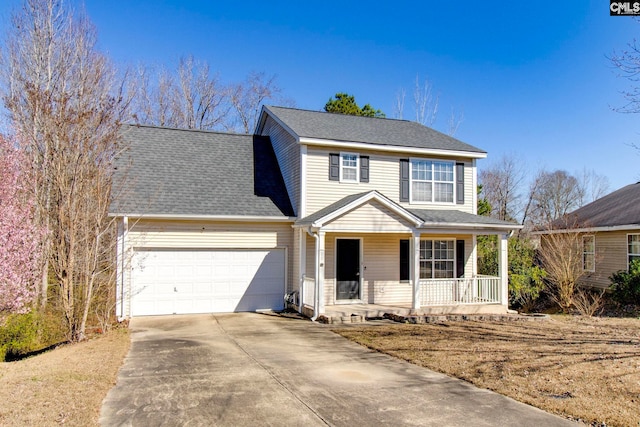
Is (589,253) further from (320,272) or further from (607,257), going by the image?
(320,272)

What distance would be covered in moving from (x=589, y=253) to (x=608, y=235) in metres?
1.28

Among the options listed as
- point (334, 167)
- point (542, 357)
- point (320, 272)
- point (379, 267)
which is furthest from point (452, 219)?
point (542, 357)

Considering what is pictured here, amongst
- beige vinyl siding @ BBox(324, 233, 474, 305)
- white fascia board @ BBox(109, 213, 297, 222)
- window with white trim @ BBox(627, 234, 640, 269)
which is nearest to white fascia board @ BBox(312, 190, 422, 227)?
beige vinyl siding @ BBox(324, 233, 474, 305)

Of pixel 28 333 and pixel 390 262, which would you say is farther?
pixel 390 262

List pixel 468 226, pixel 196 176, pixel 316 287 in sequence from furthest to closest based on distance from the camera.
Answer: pixel 196 176 → pixel 468 226 → pixel 316 287

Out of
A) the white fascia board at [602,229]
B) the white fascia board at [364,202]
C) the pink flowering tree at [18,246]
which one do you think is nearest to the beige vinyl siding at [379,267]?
the white fascia board at [364,202]

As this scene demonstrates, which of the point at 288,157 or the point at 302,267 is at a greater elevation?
the point at 288,157

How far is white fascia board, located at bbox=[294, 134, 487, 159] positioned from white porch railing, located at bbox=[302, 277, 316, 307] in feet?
14.3

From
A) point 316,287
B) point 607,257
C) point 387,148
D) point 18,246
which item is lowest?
point 316,287

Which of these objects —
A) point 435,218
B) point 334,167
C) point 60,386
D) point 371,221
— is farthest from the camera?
point 334,167

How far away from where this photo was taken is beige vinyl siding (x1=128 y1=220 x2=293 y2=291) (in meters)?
13.6

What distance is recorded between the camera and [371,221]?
538 inches

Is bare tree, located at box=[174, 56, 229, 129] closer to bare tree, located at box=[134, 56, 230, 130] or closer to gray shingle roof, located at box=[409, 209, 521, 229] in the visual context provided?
bare tree, located at box=[134, 56, 230, 130]

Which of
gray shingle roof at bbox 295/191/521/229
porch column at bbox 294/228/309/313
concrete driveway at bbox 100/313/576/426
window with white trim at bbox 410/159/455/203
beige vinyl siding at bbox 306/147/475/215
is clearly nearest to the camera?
concrete driveway at bbox 100/313/576/426
